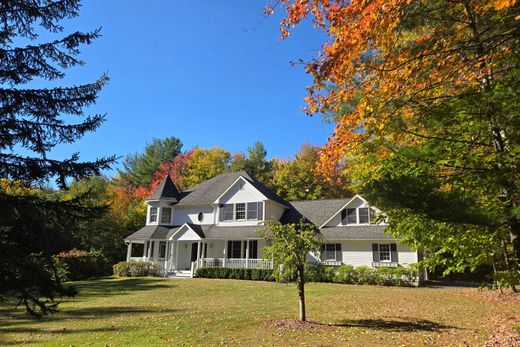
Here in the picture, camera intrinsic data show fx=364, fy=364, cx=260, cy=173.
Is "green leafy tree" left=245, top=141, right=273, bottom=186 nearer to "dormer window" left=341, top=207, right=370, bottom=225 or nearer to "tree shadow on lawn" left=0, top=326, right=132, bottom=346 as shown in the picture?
"dormer window" left=341, top=207, right=370, bottom=225

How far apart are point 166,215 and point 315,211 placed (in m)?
13.7

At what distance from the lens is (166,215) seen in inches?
1329

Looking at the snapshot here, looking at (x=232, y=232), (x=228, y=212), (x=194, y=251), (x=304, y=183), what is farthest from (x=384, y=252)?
(x=304, y=183)

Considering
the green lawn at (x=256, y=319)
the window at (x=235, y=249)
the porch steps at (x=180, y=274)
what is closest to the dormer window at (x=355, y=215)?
the window at (x=235, y=249)

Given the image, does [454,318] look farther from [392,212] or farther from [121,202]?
[121,202]

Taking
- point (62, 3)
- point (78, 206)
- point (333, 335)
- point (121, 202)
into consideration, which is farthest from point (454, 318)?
point (121, 202)

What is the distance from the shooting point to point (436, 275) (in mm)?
26469

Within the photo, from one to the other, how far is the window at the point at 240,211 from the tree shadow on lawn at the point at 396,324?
66.3 feet

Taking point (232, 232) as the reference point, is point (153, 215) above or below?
above

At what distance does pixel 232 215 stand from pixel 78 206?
2259 cm

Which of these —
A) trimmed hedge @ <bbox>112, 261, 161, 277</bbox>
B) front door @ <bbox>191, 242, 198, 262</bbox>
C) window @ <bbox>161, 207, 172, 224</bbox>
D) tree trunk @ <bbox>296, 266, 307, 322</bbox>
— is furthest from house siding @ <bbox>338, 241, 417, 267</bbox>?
tree trunk @ <bbox>296, 266, 307, 322</bbox>

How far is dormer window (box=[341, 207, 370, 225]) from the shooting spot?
2703cm

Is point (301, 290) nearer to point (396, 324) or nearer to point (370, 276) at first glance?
point (396, 324)

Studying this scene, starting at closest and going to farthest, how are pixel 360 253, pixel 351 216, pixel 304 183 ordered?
pixel 360 253, pixel 351 216, pixel 304 183
